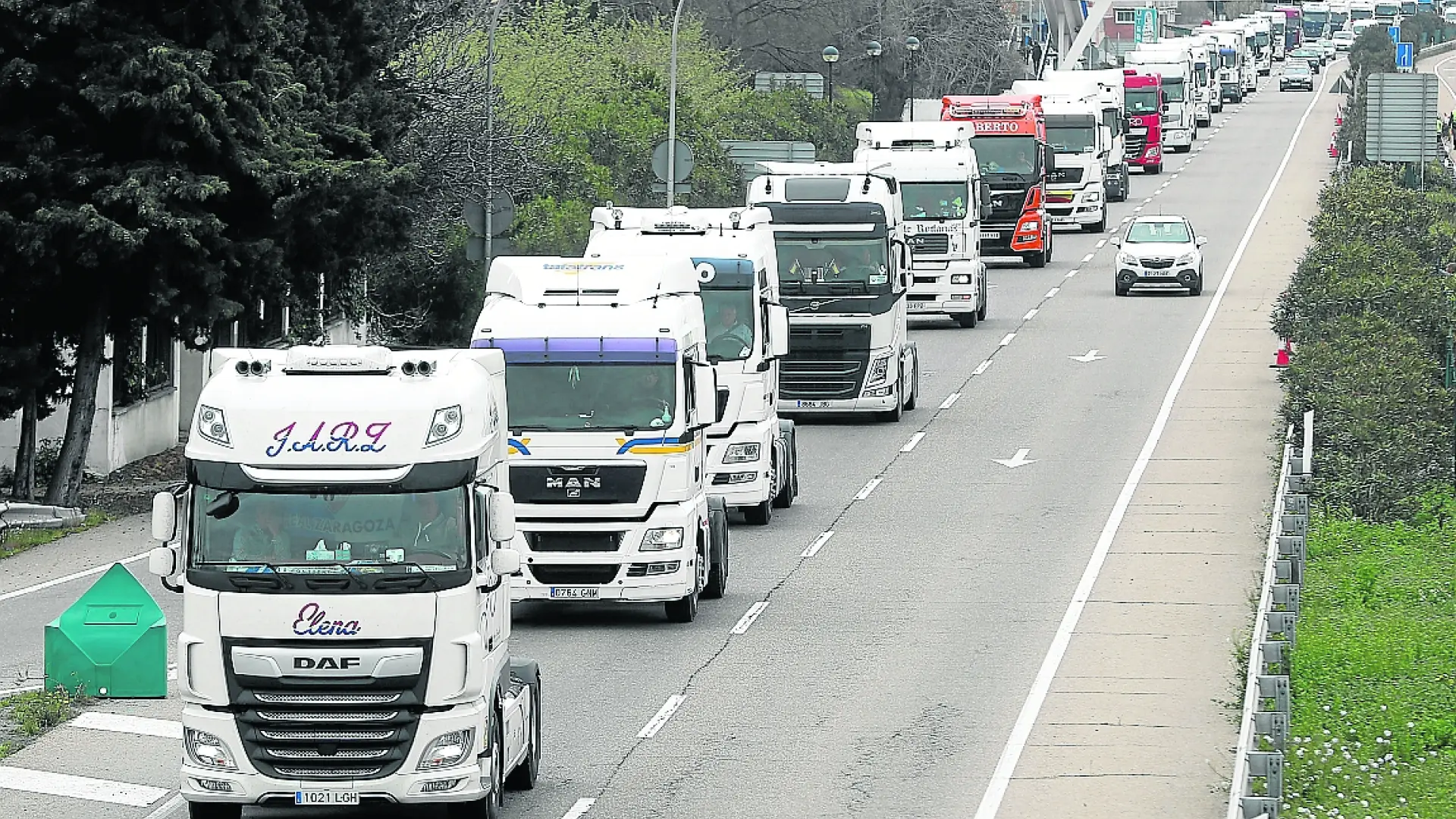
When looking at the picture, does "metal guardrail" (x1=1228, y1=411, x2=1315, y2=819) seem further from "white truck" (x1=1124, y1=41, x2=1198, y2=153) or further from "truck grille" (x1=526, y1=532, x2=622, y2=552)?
"white truck" (x1=1124, y1=41, x2=1198, y2=153)

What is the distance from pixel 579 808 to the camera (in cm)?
1521

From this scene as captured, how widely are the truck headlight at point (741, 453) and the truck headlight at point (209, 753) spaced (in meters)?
13.5

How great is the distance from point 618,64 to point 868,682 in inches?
1709

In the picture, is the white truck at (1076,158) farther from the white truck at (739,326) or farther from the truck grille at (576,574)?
the truck grille at (576,574)

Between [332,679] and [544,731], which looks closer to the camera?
[332,679]

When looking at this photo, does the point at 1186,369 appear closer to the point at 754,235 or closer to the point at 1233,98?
the point at 754,235

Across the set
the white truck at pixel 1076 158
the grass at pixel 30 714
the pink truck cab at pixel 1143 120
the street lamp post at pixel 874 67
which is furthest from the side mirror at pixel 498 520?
the pink truck cab at pixel 1143 120

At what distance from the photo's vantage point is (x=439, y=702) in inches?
537

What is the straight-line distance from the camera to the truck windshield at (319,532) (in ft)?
45.0

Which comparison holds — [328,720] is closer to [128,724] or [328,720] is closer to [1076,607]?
[128,724]

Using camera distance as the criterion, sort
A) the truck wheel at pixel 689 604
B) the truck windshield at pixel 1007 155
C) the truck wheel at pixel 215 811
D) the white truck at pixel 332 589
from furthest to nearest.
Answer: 1. the truck windshield at pixel 1007 155
2. the truck wheel at pixel 689 604
3. the truck wheel at pixel 215 811
4. the white truck at pixel 332 589

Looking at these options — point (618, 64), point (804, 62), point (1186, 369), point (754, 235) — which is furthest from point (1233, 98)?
point (754, 235)

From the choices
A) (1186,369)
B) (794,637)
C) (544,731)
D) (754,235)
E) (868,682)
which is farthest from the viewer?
(1186,369)

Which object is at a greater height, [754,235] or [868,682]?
[754,235]
